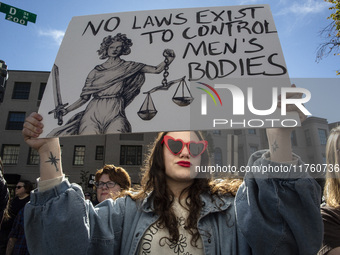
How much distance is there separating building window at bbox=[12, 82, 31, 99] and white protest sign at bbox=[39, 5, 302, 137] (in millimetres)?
27863

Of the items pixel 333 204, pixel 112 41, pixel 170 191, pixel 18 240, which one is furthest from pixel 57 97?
pixel 18 240

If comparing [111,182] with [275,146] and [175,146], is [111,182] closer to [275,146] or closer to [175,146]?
[175,146]

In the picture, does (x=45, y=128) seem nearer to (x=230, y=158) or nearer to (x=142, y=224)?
(x=142, y=224)

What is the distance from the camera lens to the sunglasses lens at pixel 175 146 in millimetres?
1947

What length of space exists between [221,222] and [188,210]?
0.23 meters

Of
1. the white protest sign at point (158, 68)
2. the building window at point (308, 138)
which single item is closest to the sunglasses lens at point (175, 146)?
the white protest sign at point (158, 68)

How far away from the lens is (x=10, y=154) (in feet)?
81.5

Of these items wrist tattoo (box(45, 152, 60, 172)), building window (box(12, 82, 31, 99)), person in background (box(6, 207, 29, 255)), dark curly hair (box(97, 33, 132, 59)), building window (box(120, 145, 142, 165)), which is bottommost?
person in background (box(6, 207, 29, 255))

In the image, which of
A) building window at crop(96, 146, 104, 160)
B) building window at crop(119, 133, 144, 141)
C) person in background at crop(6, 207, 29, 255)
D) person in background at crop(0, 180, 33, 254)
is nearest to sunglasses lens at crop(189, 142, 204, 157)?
person in background at crop(6, 207, 29, 255)

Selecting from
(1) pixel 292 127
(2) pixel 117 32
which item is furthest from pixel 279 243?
(2) pixel 117 32

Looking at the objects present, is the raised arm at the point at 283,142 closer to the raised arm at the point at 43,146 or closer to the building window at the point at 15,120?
the raised arm at the point at 43,146

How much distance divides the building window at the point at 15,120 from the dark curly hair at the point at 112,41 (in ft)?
88.2

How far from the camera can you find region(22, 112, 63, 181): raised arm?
169 centimetres

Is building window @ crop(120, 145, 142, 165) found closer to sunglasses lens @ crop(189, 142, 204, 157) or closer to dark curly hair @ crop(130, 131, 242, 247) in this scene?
dark curly hair @ crop(130, 131, 242, 247)
